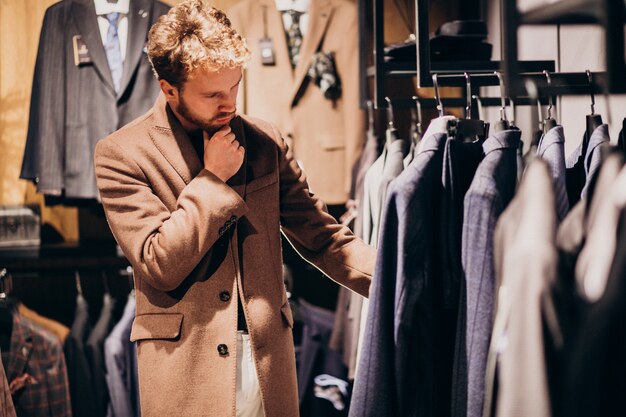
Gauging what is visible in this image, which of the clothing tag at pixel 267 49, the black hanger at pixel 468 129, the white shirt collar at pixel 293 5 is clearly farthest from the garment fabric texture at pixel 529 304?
the white shirt collar at pixel 293 5

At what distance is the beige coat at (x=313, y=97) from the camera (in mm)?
3250

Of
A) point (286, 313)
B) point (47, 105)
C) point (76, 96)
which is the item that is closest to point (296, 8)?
point (76, 96)

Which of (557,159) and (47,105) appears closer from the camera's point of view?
(557,159)

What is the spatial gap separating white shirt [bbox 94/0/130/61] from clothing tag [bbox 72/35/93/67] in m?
0.08

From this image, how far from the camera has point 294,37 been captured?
330 centimetres

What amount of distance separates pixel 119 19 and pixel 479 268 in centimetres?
231

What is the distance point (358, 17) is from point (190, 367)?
73.4 inches

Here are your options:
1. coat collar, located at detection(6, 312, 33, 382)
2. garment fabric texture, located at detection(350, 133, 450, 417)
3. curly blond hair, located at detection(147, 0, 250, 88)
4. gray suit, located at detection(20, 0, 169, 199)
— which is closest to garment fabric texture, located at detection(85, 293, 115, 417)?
coat collar, located at detection(6, 312, 33, 382)

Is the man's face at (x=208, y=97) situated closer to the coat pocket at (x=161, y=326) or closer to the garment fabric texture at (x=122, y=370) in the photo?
the coat pocket at (x=161, y=326)

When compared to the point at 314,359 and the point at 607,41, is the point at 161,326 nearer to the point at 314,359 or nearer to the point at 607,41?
the point at 607,41

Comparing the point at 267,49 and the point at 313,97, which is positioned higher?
the point at 267,49

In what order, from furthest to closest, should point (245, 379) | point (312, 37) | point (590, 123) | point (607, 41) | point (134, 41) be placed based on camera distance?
point (312, 37) → point (134, 41) → point (245, 379) → point (590, 123) → point (607, 41)

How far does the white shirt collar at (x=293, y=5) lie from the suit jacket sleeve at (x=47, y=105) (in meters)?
0.87

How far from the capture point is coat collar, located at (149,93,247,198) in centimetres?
176
